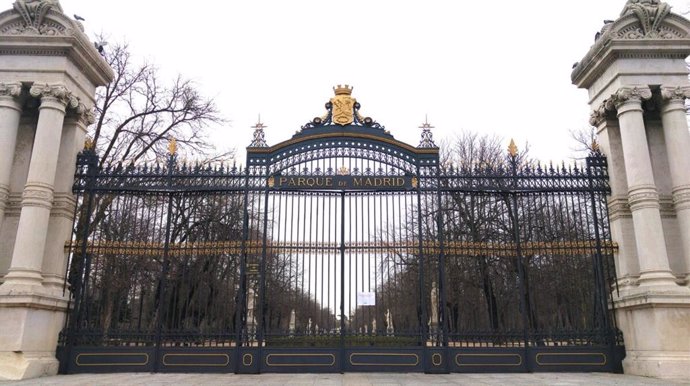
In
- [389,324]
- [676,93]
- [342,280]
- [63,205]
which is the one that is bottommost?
[389,324]

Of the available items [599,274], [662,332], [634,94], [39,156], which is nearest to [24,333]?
[39,156]

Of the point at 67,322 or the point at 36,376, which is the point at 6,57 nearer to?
the point at 67,322

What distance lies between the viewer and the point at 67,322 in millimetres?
11781

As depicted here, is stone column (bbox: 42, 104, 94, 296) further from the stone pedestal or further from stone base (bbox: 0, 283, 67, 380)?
stone base (bbox: 0, 283, 67, 380)

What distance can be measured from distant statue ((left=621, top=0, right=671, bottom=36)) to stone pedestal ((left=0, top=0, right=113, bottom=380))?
43.3 feet

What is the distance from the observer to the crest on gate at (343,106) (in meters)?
12.7

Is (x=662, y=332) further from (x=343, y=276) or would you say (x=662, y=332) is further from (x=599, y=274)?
(x=343, y=276)

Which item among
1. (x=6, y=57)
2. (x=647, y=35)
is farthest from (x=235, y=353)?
(x=647, y=35)

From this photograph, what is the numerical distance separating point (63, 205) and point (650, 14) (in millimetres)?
14618

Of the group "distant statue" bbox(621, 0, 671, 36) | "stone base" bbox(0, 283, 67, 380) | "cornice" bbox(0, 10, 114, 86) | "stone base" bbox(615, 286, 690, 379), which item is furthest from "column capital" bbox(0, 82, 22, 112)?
"stone base" bbox(615, 286, 690, 379)

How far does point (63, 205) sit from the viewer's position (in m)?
12.1

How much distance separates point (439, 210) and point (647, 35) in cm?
647

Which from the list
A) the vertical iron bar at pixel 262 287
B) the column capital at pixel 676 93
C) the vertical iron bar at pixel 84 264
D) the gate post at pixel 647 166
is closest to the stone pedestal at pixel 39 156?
the vertical iron bar at pixel 84 264

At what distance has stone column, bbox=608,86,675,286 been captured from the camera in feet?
35.9
